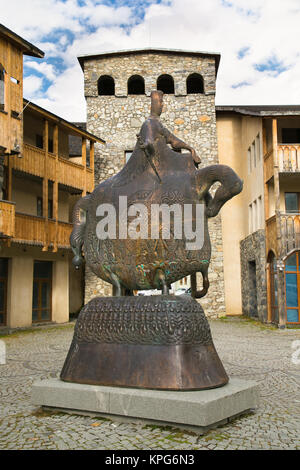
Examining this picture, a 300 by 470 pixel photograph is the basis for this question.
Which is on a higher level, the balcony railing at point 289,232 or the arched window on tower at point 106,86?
the arched window on tower at point 106,86

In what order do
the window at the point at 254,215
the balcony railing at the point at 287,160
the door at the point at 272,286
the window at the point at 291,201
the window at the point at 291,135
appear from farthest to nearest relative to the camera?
the window at the point at 254,215 → the window at the point at 291,135 → the window at the point at 291,201 → the door at the point at 272,286 → the balcony railing at the point at 287,160

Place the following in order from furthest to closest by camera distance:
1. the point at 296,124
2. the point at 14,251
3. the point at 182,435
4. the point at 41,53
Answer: the point at 296,124
the point at 14,251
the point at 41,53
the point at 182,435

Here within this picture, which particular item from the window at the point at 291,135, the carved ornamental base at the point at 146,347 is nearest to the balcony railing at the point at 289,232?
the window at the point at 291,135

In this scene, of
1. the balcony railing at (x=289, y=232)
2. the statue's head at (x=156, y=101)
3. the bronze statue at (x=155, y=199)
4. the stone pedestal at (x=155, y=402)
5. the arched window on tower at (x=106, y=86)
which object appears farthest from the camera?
the arched window on tower at (x=106, y=86)

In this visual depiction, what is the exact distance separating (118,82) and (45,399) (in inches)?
751

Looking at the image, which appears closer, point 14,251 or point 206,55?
point 14,251

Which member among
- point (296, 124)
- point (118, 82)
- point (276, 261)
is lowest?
point (276, 261)

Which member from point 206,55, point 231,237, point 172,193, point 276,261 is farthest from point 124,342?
point 206,55

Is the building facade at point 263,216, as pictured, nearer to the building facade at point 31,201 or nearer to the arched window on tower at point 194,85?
the arched window on tower at point 194,85

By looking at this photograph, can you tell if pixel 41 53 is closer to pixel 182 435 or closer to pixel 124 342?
pixel 124 342

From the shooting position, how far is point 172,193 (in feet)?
16.7

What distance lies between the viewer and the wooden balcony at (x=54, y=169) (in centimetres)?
1702

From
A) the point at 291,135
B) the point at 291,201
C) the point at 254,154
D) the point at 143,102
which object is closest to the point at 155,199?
the point at 291,201

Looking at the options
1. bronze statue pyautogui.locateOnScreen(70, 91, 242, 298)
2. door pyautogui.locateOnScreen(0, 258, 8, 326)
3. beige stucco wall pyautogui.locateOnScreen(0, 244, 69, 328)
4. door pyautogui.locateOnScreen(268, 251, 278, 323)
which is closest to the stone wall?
door pyautogui.locateOnScreen(268, 251, 278, 323)
